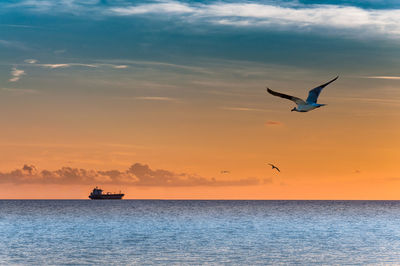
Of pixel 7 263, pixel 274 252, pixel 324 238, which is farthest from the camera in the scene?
pixel 324 238

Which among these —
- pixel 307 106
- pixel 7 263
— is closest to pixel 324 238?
pixel 7 263

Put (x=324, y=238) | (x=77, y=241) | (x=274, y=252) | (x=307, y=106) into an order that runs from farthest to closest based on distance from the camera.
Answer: (x=324, y=238), (x=77, y=241), (x=274, y=252), (x=307, y=106)

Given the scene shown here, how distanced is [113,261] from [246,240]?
82.9 feet

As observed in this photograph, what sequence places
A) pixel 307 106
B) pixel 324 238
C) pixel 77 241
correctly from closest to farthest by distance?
pixel 307 106 < pixel 77 241 < pixel 324 238

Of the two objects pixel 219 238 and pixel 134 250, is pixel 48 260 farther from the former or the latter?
pixel 219 238

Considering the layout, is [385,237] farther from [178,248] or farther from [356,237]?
[178,248]

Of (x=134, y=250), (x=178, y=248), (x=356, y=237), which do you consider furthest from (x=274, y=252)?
(x=356, y=237)

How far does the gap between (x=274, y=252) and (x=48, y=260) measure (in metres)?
21.7

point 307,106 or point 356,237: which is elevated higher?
point 307,106

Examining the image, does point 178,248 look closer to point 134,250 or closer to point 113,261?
point 134,250

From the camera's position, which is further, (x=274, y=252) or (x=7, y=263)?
(x=274, y=252)

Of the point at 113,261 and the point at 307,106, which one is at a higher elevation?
the point at 307,106

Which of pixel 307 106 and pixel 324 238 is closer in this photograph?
pixel 307 106

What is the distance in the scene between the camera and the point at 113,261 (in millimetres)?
55156
